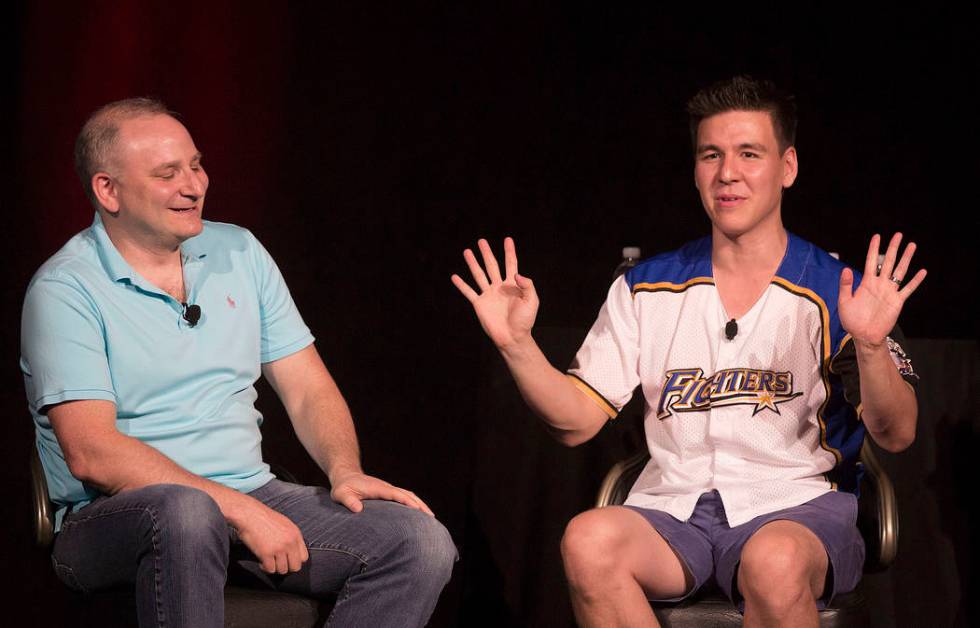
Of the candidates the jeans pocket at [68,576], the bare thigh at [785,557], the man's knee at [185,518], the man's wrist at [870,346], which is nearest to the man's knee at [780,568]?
the bare thigh at [785,557]

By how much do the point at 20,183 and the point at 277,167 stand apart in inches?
30.2

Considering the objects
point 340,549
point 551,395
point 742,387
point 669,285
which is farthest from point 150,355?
point 742,387

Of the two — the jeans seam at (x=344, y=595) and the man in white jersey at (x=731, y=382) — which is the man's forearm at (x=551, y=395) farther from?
the jeans seam at (x=344, y=595)

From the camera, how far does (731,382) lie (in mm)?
2324

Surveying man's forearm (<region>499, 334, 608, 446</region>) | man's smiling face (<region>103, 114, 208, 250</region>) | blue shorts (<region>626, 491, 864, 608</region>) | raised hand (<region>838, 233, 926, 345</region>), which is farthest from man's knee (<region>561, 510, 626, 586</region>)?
man's smiling face (<region>103, 114, 208, 250</region>)

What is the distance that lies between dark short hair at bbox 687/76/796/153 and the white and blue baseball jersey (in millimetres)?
270

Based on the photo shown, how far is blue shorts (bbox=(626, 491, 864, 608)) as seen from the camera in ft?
6.92

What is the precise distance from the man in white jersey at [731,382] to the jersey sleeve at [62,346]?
75cm

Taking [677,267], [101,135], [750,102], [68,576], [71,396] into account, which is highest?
[750,102]

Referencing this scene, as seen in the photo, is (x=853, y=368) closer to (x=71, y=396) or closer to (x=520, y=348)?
(x=520, y=348)

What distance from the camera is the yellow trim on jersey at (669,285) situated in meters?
2.44

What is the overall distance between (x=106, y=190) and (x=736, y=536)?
1529 mm

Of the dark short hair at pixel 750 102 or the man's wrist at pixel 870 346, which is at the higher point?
the dark short hair at pixel 750 102

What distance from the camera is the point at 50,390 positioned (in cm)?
207
